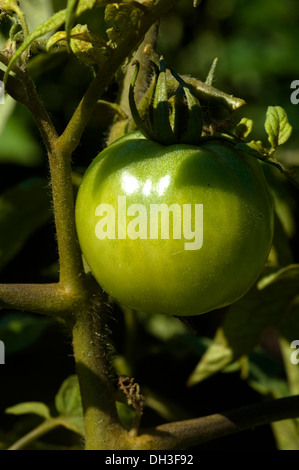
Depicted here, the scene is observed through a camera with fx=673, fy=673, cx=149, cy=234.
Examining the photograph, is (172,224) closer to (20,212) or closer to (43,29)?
(43,29)

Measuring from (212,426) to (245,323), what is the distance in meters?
0.29

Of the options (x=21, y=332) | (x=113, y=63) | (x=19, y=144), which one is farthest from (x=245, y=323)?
(x=19, y=144)

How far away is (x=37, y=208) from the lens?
105cm

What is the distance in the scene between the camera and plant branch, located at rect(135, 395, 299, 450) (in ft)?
2.10

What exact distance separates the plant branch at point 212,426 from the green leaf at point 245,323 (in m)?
0.25

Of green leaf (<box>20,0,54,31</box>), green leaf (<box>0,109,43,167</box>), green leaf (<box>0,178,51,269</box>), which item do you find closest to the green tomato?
green leaf (<box>20,0,54,31</box>)

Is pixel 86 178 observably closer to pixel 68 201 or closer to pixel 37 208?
pixel 68 201

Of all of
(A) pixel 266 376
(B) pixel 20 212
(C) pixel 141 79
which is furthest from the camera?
(A) pixel 266 376

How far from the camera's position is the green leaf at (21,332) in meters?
1.05

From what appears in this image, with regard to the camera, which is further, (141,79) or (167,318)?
(167,318)

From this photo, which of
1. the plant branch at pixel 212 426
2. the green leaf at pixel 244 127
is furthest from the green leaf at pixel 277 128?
the plant branch at pixel 212 426

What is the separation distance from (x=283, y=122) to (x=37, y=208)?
53cm

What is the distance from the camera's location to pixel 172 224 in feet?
1.84

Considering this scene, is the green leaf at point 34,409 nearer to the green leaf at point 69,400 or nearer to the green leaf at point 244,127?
the green leaf at point 69,400
